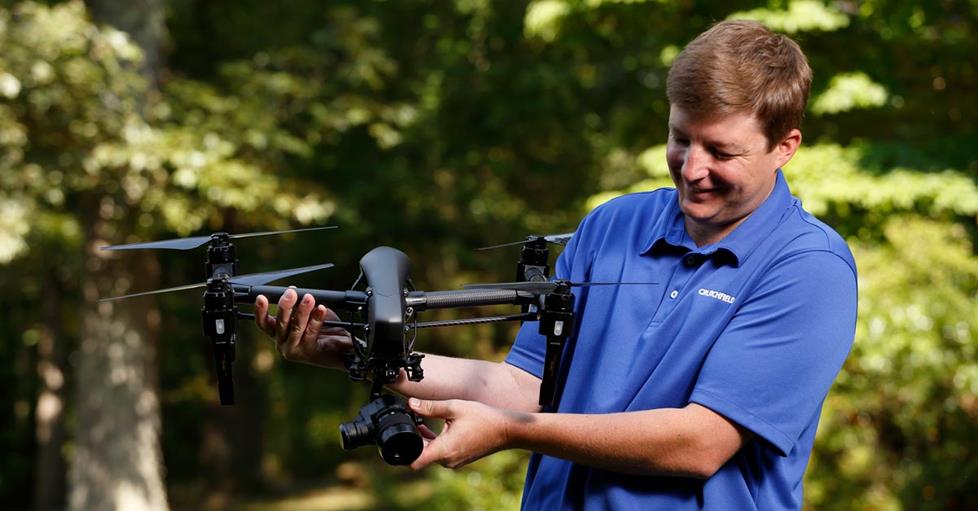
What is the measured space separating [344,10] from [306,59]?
71 cm

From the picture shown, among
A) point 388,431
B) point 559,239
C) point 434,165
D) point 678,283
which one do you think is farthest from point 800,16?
point 434,165

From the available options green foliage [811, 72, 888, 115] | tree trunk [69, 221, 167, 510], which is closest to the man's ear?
green foliage [811, 72, 888, 115]

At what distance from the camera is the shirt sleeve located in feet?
6.88

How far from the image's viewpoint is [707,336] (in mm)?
2166

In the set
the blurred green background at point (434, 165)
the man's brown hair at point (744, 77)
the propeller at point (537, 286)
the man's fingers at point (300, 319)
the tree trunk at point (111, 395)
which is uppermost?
the man's brown hair at point (744, 77)

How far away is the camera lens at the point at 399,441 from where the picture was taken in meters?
1.92

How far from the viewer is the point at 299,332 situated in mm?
2209

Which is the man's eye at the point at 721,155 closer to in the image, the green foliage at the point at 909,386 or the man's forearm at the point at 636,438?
the man's forearm at the point at 636,438

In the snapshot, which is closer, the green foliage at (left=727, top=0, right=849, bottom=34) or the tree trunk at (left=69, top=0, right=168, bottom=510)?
the green foliage at (left=727, top=0, right=849, bottom=34)

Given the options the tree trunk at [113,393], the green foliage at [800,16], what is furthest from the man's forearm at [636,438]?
the tree trunk at [113,393]

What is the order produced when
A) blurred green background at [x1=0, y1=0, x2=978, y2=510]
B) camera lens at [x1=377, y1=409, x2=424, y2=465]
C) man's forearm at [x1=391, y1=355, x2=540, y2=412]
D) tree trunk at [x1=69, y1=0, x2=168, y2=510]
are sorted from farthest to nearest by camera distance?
tree trunk at [x1=69, y1=0, x2=168, y2=510] < blurred green background at [x1=0, y1=0, x2=978, y2=510] < man's forearm at [x1=391, y1=355, x2=540, y2=412] < camera lens at [x1=377, y1=409, x2=424, y2=465]

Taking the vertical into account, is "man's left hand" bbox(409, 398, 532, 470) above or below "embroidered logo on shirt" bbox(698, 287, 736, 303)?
below

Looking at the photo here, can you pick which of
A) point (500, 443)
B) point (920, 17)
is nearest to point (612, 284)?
point (500, 443)

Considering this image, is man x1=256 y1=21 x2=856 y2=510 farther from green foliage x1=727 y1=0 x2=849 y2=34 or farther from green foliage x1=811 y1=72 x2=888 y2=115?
green foliage x1=811 y1=72 x2=888 y2=115
